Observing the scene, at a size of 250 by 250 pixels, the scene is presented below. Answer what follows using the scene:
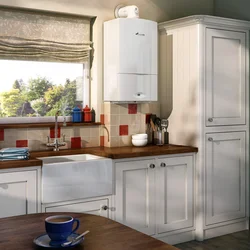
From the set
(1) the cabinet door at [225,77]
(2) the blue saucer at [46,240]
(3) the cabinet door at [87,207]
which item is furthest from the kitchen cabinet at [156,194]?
(2) the blue saucer at [46,240]

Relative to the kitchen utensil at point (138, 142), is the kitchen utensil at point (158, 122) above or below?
above

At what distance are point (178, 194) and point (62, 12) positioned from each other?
6.75 feet

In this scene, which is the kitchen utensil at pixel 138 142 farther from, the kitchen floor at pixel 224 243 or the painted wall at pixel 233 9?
the painted wall at pixel 233 9

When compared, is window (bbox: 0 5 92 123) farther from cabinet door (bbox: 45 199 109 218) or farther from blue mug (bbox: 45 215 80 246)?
blue mug (bbox: 45 215 80 246)

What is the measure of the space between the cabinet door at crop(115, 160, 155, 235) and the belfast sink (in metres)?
0.14

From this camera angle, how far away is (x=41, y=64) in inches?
175

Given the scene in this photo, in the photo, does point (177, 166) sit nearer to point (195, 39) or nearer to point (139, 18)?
point (195, 39)

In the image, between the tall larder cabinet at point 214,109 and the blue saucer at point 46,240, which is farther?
the tall larder cabinet at point 214,109

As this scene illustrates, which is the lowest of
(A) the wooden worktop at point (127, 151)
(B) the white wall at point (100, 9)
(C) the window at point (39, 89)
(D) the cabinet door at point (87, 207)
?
(D) the cabinet door at point (87, 207)

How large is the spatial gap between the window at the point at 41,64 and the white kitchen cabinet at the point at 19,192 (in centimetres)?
91

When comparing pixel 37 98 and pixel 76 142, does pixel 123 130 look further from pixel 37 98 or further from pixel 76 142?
pixel 37 98

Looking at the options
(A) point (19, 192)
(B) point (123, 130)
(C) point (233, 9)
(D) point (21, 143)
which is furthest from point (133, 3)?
(A) point (19, 192)

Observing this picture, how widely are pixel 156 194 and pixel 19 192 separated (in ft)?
4.45

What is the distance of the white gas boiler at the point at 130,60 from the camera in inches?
174
